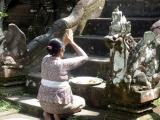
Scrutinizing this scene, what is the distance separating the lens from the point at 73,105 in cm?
599

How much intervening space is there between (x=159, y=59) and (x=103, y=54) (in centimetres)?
241

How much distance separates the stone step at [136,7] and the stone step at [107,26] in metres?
0.41

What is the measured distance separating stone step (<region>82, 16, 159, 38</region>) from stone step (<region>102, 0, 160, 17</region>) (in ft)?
1.35

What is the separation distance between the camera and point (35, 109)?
757cm

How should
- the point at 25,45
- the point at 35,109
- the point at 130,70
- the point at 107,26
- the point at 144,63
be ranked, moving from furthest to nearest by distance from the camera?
the point at 107,26, the point at 25,45, the point at 35,109, the point at 144,63, the point at 130,70

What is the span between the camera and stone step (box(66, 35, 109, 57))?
8602mm

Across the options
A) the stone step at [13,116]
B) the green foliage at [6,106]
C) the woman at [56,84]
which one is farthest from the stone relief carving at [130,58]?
the green foliage at [6,106]

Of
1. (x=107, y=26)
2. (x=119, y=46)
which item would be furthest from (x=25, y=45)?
(x=119, y=46)

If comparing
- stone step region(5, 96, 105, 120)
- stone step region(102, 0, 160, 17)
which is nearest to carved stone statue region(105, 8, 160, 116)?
stone step region(5, 96, 105, 120)

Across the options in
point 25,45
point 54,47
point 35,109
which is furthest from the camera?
point 25,45

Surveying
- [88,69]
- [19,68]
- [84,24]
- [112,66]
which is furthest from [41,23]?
[112,66]

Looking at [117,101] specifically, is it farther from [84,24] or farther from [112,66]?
[84,24]

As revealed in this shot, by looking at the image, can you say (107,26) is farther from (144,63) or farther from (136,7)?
(144,63)

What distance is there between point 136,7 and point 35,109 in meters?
3.72
